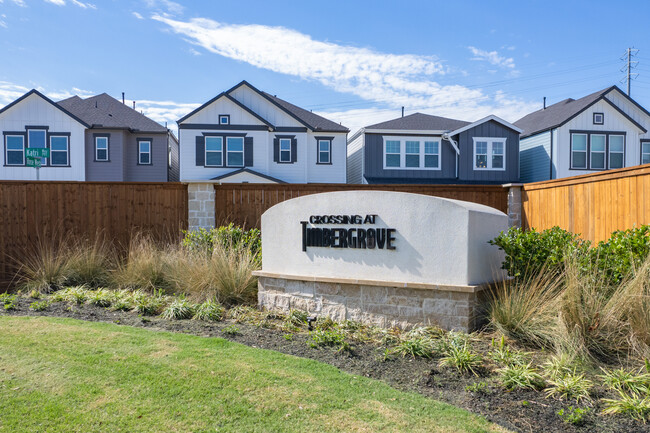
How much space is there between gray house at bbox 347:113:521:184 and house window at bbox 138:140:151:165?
1106 centimetres

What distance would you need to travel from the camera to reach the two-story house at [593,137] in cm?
2372

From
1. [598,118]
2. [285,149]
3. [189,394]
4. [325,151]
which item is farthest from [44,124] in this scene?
[598,118]

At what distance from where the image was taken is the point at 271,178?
23.4m

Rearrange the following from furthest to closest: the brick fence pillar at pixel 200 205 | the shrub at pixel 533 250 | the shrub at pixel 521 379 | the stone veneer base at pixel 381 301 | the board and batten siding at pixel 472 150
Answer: the board and batten siding at pixel 472 150
the brick fence pillar at pixel 200 205
the shrub at pixel 533 250
the stone veneer base at pixel 381 301
the shrub at pixel 521 379

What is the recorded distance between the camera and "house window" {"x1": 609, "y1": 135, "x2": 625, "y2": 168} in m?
24.2

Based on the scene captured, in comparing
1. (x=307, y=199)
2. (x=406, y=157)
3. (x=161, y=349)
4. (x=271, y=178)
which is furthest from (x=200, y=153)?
(x=161, y=349)

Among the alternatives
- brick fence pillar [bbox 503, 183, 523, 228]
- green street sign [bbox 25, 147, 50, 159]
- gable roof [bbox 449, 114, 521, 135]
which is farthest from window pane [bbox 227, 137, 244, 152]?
brick fence pillar [bbox 503, 183, 523, 228]

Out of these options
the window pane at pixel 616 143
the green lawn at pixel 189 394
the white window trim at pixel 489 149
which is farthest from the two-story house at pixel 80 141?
the window pane at pixel 616 143

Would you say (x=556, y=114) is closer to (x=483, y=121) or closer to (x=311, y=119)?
(x=483, y=121)

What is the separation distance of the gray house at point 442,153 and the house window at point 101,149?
12823 mm

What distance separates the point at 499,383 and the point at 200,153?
20905mm

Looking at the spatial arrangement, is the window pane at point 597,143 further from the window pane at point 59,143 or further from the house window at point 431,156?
the window pane at point 59,143

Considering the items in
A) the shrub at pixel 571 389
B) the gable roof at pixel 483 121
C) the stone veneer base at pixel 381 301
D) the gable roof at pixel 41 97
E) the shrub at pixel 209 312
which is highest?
the gable roof at pixel 41 97

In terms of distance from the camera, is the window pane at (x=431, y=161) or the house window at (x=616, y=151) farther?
the window pane at (x=431, y=161)
